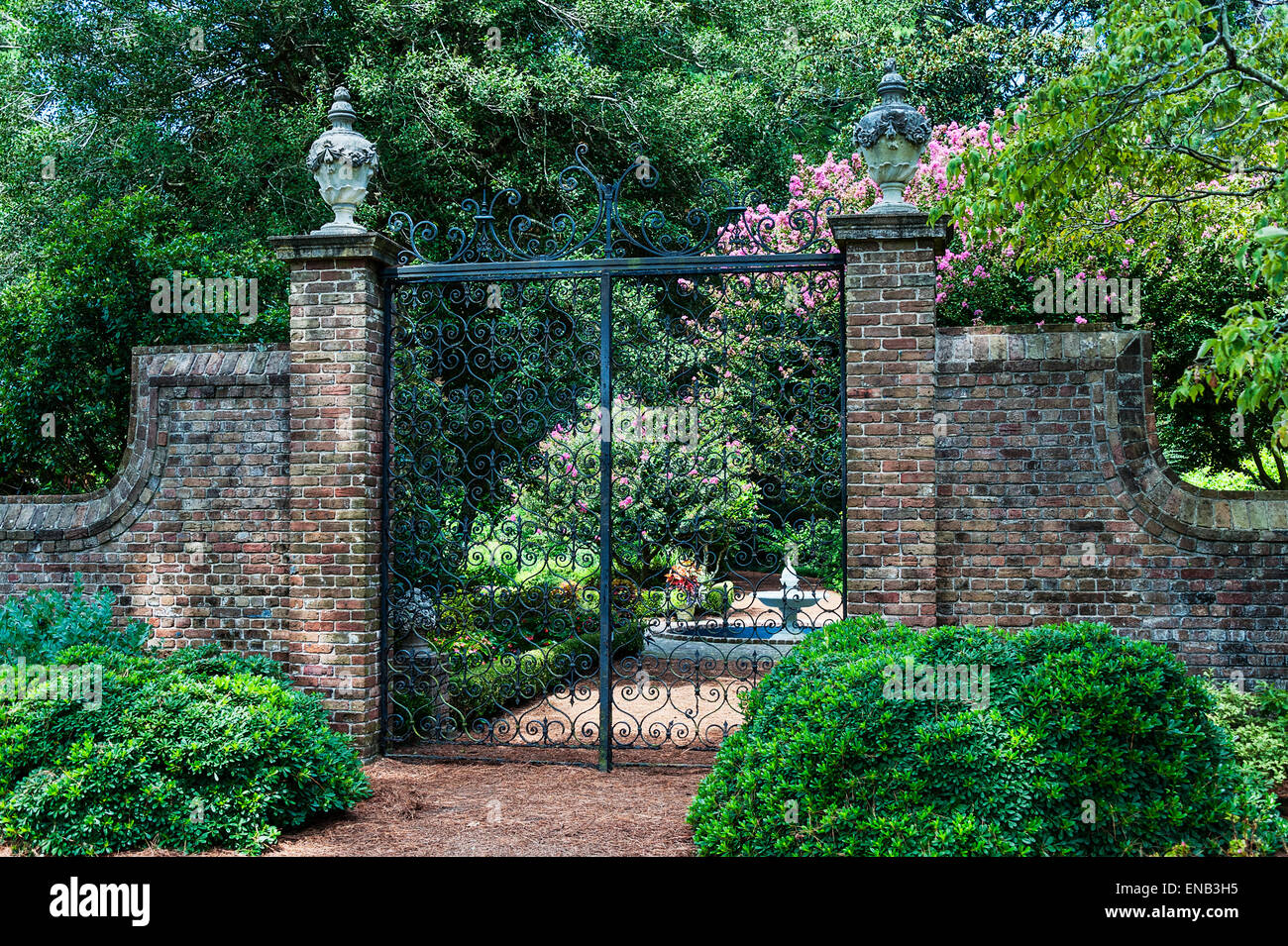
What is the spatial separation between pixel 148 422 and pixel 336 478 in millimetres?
1519

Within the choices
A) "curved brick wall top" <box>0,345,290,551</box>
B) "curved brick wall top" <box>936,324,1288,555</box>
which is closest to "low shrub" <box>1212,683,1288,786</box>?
"curved brick wall top" <box>936,324,1288,555</box>

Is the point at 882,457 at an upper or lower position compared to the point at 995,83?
lower

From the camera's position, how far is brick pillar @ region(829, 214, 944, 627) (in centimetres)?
534

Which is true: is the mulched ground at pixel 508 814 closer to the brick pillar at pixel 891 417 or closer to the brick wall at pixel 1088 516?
the brick pillar at pixel 891 417

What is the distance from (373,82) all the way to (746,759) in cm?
1061

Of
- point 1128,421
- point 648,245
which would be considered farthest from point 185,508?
point 1128,421

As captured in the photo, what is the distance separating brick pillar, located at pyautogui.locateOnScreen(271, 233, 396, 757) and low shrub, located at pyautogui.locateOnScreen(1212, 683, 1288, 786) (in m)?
4.95

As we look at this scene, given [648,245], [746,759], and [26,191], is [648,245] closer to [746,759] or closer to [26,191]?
[746,759]

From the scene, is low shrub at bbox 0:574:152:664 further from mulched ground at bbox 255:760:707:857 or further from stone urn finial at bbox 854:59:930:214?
stone urn finial at bbox 854:59:930:214

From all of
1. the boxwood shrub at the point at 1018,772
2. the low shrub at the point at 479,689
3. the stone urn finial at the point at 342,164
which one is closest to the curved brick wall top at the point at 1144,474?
the boxwood shrub at the point at 1018,772

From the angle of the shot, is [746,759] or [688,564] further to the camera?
[688,564]

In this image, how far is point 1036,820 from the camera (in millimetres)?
3533

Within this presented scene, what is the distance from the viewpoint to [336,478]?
591 cm

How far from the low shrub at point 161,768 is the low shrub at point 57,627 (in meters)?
0.74
